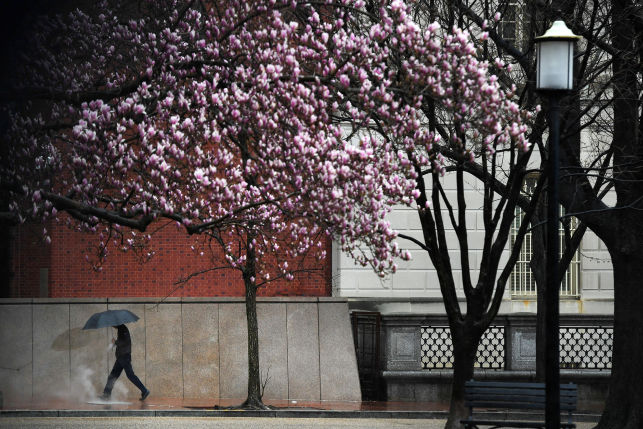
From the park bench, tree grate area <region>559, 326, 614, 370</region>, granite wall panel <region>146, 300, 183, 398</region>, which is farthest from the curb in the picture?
the park bench

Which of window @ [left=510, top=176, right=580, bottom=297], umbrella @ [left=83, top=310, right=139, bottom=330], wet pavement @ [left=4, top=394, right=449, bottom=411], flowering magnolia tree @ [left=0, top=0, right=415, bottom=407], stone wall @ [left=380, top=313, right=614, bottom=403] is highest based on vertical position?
flowering magnolia tree @ [left=0, top=0, right=415, bottom=407]

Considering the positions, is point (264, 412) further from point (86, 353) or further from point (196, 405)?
point (86, 353)

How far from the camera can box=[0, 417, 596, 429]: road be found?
14.2 m

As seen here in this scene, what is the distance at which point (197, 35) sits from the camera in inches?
436

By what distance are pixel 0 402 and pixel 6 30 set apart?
8936mm

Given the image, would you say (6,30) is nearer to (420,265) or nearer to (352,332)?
(352,332)

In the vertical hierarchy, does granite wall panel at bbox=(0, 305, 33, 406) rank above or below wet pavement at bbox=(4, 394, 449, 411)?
above

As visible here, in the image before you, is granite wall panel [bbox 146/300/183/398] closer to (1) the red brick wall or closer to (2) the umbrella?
(2) the umbrella

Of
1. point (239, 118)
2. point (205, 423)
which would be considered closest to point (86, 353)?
point (205, 423)

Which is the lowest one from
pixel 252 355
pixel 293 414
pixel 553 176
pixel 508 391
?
pixel 293 414

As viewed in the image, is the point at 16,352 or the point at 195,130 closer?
the point at 195,130

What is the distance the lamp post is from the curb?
6.91 meters

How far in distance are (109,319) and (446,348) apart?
7513mm

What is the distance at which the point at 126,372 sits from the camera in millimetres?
17609
